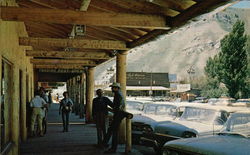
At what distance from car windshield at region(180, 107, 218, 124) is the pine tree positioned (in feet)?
114

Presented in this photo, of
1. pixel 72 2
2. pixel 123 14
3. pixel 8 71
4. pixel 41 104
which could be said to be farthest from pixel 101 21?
pixel 41 104

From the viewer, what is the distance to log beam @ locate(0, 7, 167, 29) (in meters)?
5.51

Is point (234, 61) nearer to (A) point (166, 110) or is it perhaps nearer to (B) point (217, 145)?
(A) point (166, 110)

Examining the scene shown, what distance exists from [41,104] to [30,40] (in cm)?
282

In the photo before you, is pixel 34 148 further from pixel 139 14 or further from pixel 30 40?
pixel 139 14

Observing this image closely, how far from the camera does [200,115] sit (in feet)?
30.4

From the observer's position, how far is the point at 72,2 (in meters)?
6.30

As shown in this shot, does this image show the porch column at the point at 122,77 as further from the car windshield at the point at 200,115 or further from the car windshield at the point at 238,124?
the car windshield at the point at 238,124

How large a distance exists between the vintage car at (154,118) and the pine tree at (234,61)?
109 ft

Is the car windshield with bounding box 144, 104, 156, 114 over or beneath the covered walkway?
beneath

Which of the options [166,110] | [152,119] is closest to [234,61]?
[166,110]

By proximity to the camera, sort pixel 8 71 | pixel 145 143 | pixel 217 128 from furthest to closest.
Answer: pixel 145 143, pixel 217 128, pixel 8 71

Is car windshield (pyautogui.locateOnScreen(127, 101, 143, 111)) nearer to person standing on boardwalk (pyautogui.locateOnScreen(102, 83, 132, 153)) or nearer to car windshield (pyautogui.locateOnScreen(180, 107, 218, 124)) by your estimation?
car windshield (pyautogui.locateOnScreen(180, 107, 218, 124))

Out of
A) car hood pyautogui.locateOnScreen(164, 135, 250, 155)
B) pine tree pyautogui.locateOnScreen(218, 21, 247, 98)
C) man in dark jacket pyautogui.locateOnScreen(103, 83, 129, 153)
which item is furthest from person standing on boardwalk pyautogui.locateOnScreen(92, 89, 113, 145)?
pine tree pyautogui.locateOnScreen(218, 21, 247, 98)
